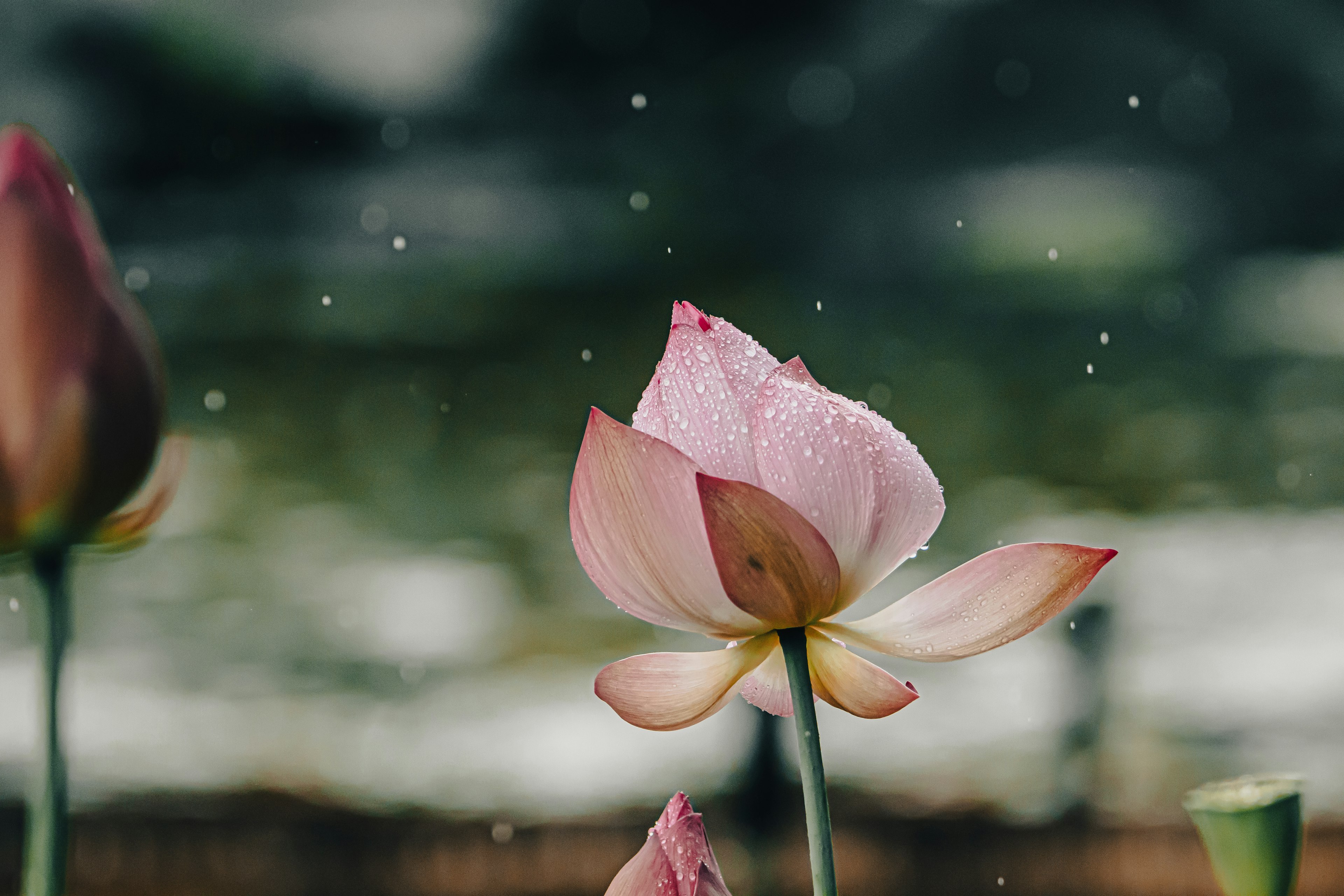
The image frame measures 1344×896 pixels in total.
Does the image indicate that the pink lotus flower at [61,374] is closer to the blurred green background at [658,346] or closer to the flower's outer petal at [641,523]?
the flower's outer petal at [641,523]

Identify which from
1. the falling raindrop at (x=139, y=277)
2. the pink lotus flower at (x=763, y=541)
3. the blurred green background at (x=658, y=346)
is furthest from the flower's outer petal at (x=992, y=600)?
the falling raindrop at (x=139, y=277)

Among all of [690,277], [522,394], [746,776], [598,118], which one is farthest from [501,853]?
[598,118]

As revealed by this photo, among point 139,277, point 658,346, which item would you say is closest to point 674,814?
point 658,346

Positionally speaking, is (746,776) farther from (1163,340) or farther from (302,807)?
(1163,340)

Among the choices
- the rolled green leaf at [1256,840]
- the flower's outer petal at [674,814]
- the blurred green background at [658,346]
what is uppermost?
the blurred green background at [658,346]

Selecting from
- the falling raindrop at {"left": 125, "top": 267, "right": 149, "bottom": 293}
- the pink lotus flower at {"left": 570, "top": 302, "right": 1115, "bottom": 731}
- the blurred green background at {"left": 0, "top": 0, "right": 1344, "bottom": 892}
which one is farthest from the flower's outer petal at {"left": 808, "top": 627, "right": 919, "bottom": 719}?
the falling raindrop at {"left": 125, "top": 267, "right": 149, "bottom": 293}

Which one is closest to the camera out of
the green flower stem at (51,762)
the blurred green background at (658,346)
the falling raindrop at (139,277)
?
the green flower stem at (51,762)

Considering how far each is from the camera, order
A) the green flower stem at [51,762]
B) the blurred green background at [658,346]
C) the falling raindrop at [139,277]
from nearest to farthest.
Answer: the green flower stem at [51,762] < the blurred green background at [658,346] < the falling raindrop at [139,277]

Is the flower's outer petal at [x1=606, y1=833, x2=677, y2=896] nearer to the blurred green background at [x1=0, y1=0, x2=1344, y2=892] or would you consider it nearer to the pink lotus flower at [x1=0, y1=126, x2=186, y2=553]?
the pink lotus flower at [x1=0, y1=126, x2=186, y2=553]
